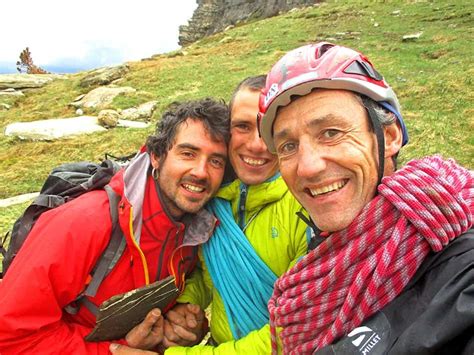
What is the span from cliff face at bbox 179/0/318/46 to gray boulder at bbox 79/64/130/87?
33.9 metres

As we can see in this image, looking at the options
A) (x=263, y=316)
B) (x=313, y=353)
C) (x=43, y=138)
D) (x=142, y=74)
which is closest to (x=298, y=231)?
(x=263, y=316)

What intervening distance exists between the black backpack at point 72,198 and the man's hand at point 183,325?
63 cm

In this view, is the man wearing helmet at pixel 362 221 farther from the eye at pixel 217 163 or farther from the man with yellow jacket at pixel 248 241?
the eye at pixel 217 163

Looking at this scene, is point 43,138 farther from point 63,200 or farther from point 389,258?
point 389,258

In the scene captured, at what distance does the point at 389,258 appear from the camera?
1.61 m

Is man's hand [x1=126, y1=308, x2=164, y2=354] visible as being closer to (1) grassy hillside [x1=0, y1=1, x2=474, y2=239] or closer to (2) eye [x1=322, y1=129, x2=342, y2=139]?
(2) eye [x1=322, y1=129, x2=342, y2=139]

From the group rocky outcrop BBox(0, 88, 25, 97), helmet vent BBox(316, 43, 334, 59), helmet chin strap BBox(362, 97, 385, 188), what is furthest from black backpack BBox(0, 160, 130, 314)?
rocky outcrop BBox(0, 88, 25, 97)

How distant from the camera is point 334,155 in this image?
75.8 inches

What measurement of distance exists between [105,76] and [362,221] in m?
24.5

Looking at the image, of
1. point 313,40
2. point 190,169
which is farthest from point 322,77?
point 313,40

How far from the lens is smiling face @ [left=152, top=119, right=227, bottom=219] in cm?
304

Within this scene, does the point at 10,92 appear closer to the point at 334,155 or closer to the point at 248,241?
the point at 248,241

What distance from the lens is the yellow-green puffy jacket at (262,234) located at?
8.66ft

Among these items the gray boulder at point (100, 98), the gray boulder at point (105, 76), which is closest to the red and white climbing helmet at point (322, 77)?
the gray boulder at point (100, 98)
